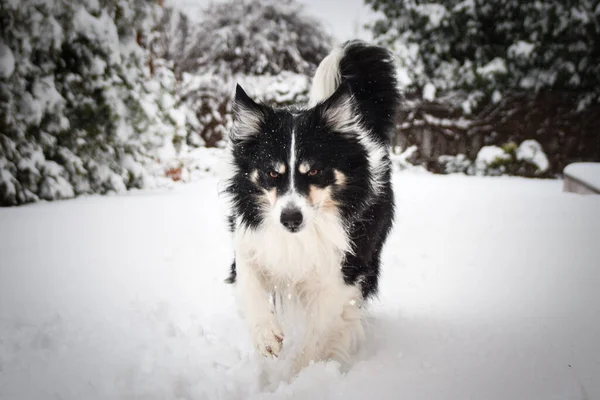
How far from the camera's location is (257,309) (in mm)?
2551

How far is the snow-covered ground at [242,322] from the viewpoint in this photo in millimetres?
2090

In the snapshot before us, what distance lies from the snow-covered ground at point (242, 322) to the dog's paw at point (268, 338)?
0.32 feet

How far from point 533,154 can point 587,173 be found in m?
3.77

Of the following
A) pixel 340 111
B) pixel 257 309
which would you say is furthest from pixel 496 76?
pixel 257 309

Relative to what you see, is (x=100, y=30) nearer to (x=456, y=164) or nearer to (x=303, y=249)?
(x=303, y=249)

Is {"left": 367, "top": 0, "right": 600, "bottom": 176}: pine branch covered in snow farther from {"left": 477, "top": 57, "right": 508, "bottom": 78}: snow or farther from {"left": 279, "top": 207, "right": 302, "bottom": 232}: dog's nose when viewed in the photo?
{"left": 279, "top": 207, "right": 302, "bottom": 232}: dog's nose

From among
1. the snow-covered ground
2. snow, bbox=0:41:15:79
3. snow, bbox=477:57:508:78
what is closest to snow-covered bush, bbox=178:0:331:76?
snow, bbox=477:57:508:78

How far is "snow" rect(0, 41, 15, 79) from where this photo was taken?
231 inches

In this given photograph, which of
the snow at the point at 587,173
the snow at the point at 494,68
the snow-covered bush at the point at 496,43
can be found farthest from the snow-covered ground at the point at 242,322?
the snow-covered bush at the point at 496,43

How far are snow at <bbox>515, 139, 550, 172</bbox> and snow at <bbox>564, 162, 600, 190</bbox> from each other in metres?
3.05

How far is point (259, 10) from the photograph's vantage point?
13.8 metres

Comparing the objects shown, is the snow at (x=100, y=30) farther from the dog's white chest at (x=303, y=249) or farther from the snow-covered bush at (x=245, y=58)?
the dog's white chest at (x=303, y=249)

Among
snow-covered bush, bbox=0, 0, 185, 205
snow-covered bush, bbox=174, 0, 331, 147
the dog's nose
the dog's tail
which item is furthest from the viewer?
snow-covered bush, bbox=174, 0, 331, 147

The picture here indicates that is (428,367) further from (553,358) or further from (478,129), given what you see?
(478,129)
